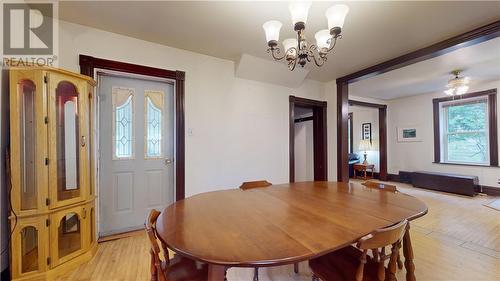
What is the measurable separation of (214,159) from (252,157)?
678 mm

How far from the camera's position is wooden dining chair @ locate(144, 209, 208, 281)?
3.45 ft

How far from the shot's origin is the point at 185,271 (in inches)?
47.5

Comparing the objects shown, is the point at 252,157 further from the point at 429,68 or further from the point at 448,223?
the point at 429,68

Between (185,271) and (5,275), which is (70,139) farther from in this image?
(185,271)

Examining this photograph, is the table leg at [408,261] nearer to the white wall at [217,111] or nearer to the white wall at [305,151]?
the white wall at [217,111]

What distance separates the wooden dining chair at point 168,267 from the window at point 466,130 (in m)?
6.53

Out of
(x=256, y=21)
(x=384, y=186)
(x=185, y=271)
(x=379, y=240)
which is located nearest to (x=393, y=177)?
(x=384, y=186)

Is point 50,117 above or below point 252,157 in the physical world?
above

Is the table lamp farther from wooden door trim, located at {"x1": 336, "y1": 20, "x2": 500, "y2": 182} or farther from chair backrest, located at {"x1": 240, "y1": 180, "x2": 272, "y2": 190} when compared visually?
chair backrest, located at {"x1": 240, "y1": 180, "x2": 272, "y2": 190}

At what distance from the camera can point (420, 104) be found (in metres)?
5.79

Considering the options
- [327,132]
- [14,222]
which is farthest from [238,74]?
[14,222]

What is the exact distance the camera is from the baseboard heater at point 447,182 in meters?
4.53

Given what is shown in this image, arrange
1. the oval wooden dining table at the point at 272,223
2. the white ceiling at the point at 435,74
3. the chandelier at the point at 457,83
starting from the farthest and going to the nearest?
the chandelier at the point at 457,83, the white ceiling at the point at 435,74, the oval wooden dining table at the point at 272,223

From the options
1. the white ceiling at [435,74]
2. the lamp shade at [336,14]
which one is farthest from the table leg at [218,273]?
the white ceiling at [435,74]
